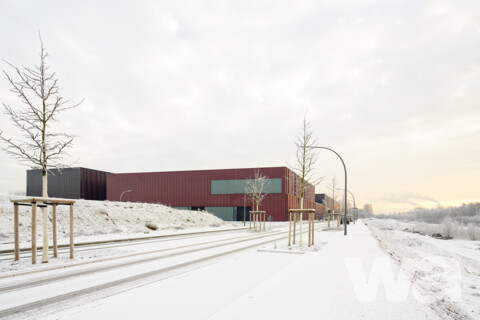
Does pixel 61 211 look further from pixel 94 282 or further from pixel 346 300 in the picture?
pixel 346 300

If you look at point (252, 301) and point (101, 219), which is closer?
point (252, 301)

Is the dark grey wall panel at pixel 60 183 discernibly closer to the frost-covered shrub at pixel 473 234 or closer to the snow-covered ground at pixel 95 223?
the snow-covered ground at pixel 95 223

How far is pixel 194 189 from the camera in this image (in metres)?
57.9

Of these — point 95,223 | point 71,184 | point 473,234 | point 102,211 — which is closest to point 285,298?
point 95,223

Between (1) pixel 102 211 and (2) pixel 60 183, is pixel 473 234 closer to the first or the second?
(1) pixel 102 211

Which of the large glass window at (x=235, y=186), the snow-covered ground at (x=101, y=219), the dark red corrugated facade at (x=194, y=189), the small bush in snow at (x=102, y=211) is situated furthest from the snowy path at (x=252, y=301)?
the large glass window at (x=235, y=186)

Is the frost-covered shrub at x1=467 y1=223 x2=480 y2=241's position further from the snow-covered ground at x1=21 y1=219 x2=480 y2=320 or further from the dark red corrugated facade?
the snow-covered ground at x1=21 y1=219 x2=480 y2=320

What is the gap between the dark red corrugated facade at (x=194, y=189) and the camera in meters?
53.7

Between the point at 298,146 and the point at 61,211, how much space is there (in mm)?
18948

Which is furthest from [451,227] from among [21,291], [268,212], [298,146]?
[21,291]

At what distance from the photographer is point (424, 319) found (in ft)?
13.6

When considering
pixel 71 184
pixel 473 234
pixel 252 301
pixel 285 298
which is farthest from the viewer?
pixel 71 184

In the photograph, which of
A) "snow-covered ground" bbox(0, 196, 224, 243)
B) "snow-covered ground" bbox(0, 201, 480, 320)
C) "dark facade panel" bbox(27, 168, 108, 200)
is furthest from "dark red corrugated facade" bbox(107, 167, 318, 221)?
"snow-covered ground" bbox(0, 201, 480, 320)

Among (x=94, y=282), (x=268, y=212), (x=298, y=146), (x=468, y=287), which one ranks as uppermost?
(x=298, y=146)
